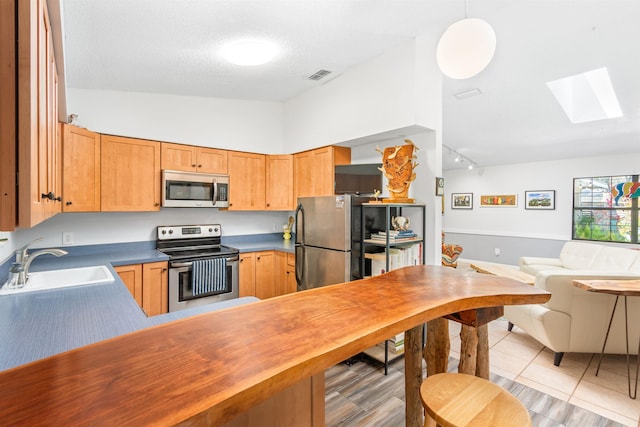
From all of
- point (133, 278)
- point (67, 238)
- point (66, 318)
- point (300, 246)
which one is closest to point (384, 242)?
point (300, 246)

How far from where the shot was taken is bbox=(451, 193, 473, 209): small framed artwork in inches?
316

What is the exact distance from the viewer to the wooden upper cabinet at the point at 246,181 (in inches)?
159

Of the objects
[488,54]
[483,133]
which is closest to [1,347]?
[488,54]

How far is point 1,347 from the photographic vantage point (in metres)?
1.18

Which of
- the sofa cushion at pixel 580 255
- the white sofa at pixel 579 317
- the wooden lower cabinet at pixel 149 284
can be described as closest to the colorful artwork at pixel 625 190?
the sofa cushion at pixel 580 255

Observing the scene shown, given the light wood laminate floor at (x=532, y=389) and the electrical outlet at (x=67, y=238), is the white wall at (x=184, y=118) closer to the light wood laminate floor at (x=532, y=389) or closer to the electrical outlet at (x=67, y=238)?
the electrical outlet at (x=67, y=238)

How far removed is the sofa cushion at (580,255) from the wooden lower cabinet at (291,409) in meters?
5.36

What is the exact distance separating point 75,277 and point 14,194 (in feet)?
7.73

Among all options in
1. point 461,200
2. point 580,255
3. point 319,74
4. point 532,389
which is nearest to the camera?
point 532,389

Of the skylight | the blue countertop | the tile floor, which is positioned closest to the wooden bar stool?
the blue countertop

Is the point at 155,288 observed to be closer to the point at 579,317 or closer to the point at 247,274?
the point at 247,274

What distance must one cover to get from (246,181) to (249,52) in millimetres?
1819

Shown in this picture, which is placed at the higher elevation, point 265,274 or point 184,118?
point 184,118

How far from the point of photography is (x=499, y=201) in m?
7.42
